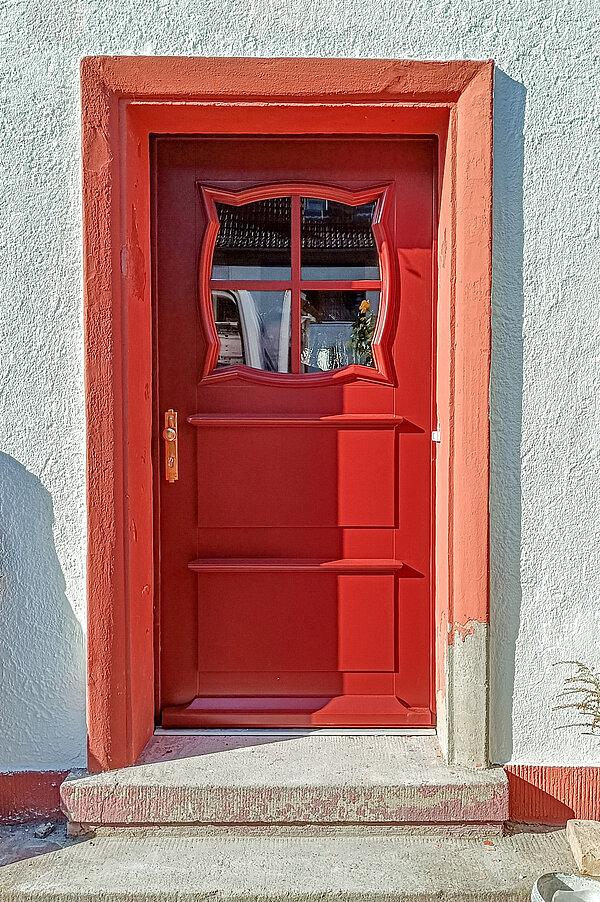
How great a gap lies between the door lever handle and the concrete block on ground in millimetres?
1801

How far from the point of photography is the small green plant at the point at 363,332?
3064 millimetres

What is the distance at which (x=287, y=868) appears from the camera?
254 centimetres

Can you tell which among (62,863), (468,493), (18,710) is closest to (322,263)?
(468,493)

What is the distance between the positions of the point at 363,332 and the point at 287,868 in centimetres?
183

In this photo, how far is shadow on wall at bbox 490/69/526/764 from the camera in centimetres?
270

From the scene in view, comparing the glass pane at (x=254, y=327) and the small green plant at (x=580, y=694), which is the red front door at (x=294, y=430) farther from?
the small green plant at (x=580, y=694)

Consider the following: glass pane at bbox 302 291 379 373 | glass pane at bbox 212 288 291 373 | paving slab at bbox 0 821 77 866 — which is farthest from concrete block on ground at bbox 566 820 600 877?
glass pane at bbox 212 288 291 373

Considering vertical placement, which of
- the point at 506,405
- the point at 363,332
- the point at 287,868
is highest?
the point at 363,332

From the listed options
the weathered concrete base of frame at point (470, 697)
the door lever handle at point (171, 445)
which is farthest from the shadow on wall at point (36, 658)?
the weathered concrete base of frame at point (470, 697)

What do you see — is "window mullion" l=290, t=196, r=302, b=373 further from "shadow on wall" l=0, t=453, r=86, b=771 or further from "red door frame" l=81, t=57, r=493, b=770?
"shadow on wall" l=0, t=453, r=86, b=771

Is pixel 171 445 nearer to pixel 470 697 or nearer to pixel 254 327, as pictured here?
pixel 254 327

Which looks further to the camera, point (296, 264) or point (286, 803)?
point (296, 264)

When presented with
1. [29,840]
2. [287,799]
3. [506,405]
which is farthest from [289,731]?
[506,405]

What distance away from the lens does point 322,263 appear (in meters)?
3.04
